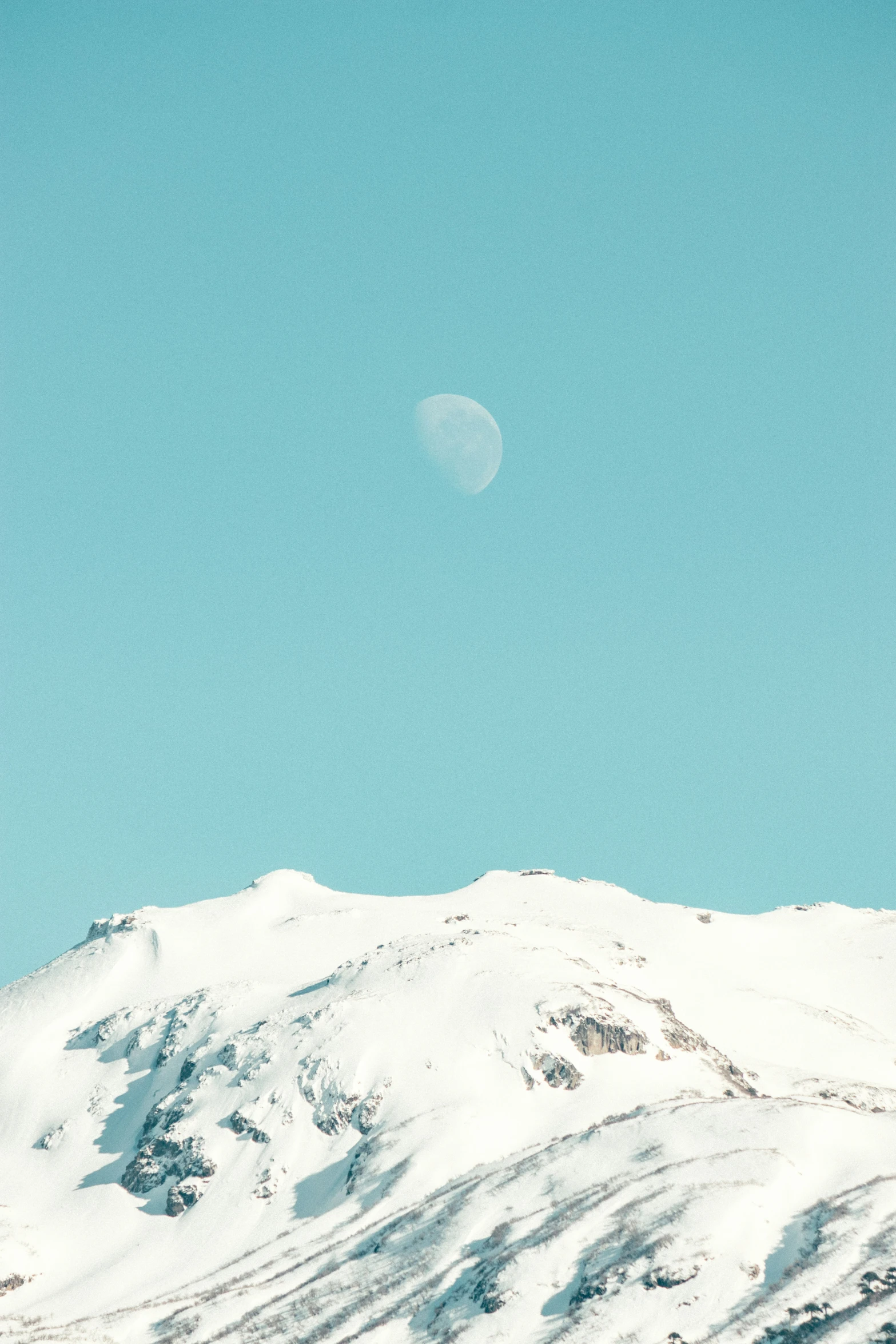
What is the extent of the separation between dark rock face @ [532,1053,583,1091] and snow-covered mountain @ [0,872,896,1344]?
29cm

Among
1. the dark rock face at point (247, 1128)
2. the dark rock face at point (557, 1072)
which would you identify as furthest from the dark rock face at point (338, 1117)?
the dark rock face at point (557, 1072)

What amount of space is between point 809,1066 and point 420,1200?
66.6m

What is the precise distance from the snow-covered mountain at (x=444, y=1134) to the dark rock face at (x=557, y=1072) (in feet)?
0.95

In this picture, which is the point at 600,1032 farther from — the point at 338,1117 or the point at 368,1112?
the point at 338,1117

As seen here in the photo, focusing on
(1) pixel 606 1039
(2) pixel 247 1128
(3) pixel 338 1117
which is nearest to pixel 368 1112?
(3) pixel 338 1117

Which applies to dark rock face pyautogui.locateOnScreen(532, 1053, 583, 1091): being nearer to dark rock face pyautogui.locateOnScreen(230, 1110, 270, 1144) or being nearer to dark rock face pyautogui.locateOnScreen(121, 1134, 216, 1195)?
dark rock face pyautogui.locateOnScreen(230, 1110, 270, 1144)

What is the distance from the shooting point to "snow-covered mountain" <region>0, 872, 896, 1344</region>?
7319cm

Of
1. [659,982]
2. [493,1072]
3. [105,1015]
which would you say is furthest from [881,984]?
[105,1015]

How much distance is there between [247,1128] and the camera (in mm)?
117188

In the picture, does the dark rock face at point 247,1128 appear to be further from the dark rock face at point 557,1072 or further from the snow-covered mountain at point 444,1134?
the dark rock face at point 557,1072

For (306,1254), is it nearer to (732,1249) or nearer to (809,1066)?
(732,1249)

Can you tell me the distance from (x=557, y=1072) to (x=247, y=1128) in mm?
33727

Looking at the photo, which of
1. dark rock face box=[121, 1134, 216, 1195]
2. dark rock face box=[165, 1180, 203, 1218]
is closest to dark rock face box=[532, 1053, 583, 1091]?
dark rock face box=[121, 1134, 216, 1195]

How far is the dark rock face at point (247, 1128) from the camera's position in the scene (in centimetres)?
11544
